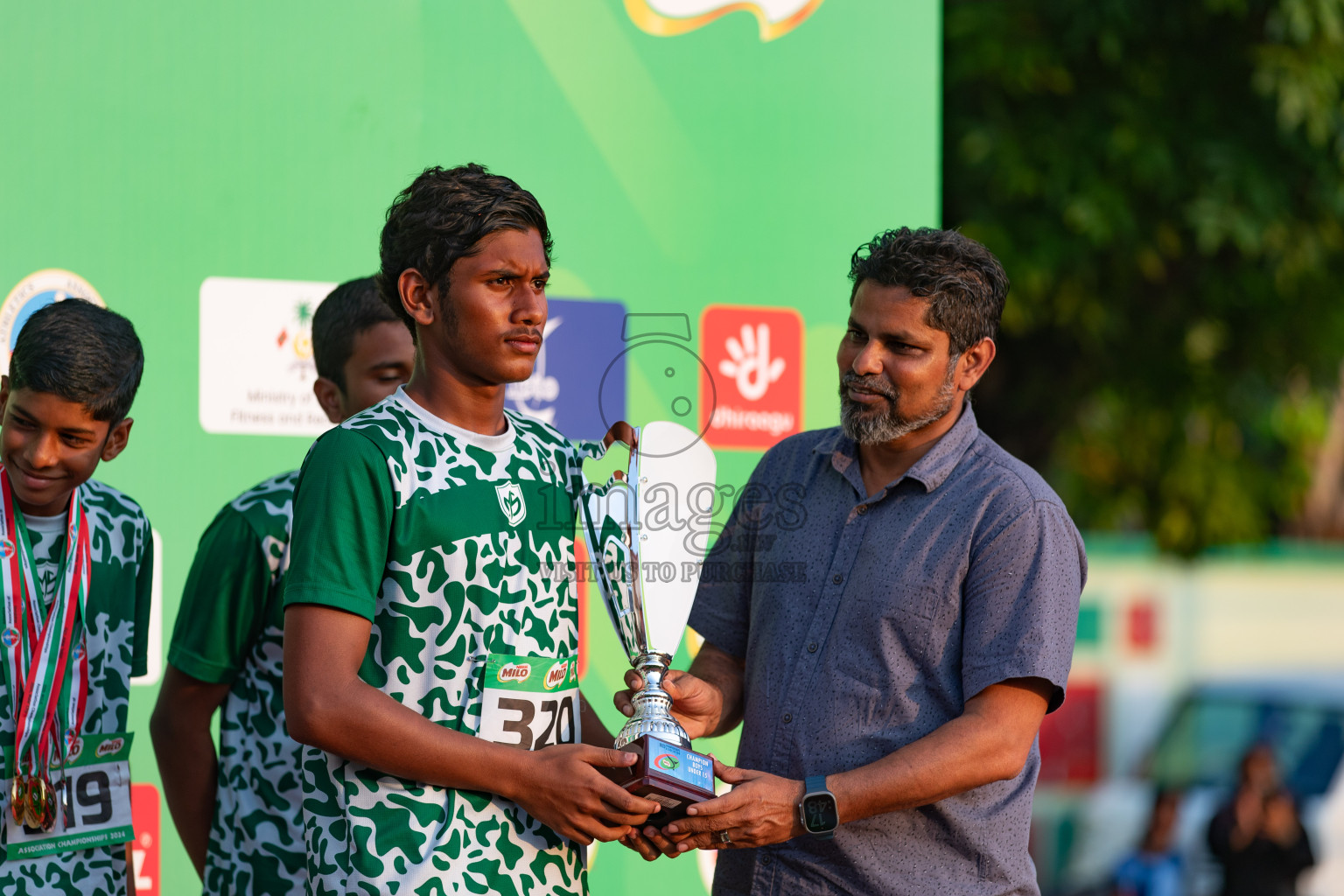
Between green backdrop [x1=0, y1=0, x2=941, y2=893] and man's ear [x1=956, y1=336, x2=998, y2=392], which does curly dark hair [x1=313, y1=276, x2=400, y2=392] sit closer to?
green backdrop [x1=0, y1=0, x2=941, y2=893]

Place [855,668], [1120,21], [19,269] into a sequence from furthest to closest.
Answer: [1120,21], [19,269], [855,668]

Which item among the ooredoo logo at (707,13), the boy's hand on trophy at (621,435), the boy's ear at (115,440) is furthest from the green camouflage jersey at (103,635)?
the ooredoo logo at (707,13)

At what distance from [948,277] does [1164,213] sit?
4.02m

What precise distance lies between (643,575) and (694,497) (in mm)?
291

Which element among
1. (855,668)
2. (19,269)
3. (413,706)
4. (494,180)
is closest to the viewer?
(413,706)

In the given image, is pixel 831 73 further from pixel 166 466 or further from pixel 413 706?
pixel 413 706

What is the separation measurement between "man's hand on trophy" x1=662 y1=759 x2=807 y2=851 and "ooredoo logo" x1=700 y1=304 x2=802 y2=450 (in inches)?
65.8

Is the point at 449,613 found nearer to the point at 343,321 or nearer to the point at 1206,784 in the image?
the point at 343,321

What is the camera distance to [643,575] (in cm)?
219

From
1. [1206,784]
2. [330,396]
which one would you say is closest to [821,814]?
[330,396]

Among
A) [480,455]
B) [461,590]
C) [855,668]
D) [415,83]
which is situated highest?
[415,83]

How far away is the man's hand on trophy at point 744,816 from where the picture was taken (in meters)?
2.10

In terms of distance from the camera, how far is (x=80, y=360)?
2.46 m

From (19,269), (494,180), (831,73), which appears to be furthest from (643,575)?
(831,73)
